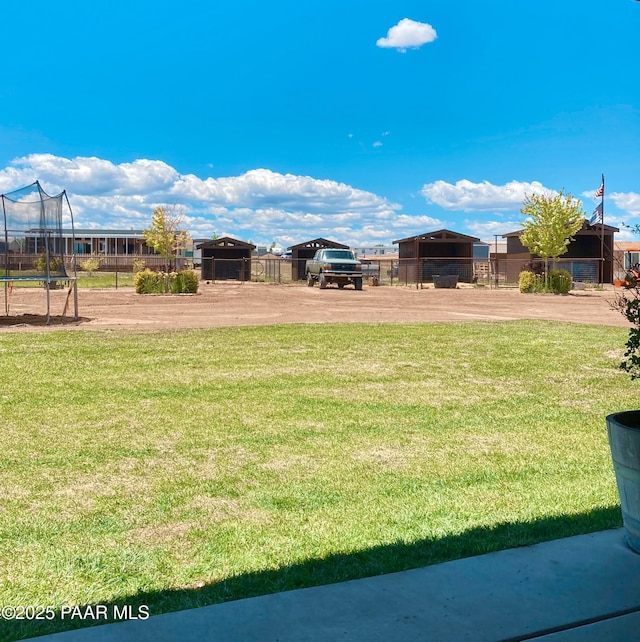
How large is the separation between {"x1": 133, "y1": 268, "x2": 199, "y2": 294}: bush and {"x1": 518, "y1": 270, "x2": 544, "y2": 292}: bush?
1574cm

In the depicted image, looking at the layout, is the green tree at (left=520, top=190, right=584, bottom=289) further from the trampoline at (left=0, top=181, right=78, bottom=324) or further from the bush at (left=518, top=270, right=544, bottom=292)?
the trampoline at (left=0, top=181, right=78, bottom=324)

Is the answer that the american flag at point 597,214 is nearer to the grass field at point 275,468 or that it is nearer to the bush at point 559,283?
the bush at point 559,283

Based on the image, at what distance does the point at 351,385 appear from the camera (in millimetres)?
9008

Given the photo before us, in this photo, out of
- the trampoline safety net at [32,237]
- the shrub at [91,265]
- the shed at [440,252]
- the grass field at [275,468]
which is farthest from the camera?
the shrub at [91,265]

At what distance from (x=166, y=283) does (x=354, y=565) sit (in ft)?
93.5

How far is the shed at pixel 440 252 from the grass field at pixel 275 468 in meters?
39.7

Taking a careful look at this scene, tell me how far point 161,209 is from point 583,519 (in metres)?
42.1

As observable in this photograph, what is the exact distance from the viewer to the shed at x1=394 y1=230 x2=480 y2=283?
50.2 meters

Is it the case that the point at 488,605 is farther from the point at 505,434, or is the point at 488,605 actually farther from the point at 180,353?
the point at 180,353

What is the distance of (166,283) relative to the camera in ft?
102

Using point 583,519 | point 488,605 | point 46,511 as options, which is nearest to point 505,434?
point 583,519

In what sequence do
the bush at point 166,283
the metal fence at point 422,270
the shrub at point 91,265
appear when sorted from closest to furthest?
the bush at point 166,283 → the metal fence at point 422,270 → the shrub at point 91,265

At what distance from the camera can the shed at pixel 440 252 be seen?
50.2 metres

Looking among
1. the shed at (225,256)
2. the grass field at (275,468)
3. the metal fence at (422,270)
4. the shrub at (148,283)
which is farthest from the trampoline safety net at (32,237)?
the shed at (225,256)
